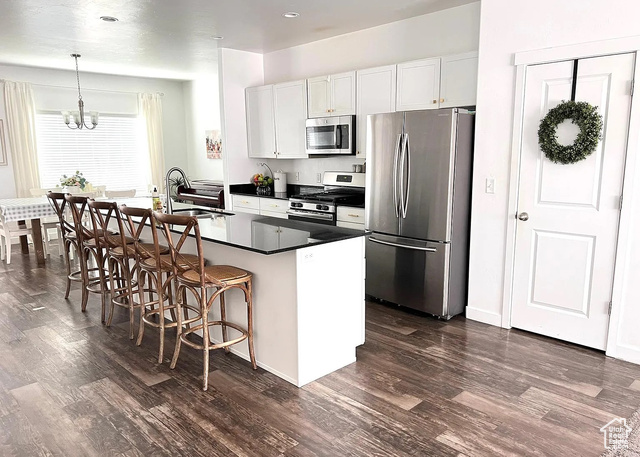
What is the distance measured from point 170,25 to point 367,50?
206 centimetres

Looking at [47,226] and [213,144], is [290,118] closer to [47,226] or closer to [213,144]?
[213,144]

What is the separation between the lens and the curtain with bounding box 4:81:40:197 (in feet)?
22.2

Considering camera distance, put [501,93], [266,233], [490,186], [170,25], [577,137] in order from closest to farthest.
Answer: [266,233], [577,137], [501,93], [490,186], [170,25]

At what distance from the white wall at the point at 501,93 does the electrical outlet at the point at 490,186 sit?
0.03m

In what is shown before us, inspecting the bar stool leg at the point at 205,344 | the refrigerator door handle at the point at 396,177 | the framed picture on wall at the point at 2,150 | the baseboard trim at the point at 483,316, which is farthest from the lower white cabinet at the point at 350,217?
the framed picture on wall at the point at 2,150

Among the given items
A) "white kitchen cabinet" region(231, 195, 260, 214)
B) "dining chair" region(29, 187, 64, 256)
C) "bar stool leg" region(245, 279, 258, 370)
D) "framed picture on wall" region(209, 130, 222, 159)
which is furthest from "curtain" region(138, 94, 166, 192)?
"bar stool leg" region(245, 279, 258, 370)

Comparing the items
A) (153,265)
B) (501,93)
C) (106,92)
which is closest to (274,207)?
(153,265)

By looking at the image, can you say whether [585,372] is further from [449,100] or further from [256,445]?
[449,100]

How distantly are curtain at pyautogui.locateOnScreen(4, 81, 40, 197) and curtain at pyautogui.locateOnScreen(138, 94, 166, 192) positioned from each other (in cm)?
173

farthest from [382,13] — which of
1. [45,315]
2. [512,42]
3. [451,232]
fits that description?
[45,315]

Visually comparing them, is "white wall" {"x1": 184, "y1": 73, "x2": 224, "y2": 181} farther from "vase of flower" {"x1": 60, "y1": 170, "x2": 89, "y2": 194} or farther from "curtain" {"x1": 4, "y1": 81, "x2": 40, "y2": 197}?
"curtain" {"x1": 4, "y1": 81, "x2": 40, "y2": 197}

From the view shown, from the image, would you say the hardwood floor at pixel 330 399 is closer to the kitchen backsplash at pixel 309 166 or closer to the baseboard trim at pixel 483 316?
the baseboard trim at pixel 483 316

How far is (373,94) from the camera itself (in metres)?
4.63

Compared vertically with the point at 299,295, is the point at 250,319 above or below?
below
